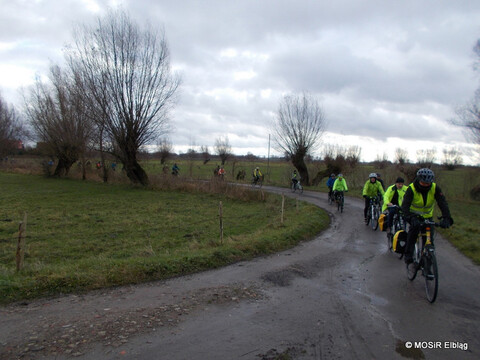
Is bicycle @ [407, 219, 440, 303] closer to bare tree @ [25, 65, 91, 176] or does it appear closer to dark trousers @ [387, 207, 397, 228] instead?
dark trousers @ [387, 207, 397, 228]

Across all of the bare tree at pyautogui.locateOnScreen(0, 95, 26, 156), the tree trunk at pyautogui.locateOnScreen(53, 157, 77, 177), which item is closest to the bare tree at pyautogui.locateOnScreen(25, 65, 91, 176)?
the tree trunk at pyautogui.locateOnScreen(53, 157, 77, 177)

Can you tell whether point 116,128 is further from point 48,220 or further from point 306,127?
point 306,127

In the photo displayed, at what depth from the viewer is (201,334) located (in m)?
3.66

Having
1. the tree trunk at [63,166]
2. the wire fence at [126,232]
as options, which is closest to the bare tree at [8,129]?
the tree trunk at [63,166]

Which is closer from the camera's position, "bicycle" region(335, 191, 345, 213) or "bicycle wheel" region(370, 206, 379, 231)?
"bicycle wheel" region(370, 206, 379, 231)

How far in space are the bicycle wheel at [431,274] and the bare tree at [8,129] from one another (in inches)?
2253

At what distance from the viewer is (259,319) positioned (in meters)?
4.11

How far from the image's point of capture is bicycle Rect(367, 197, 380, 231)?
11.2 meters

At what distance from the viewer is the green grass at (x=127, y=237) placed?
5.42m

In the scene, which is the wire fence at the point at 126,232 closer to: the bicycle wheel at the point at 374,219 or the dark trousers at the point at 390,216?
the bicycle wheel at the point at 374,219

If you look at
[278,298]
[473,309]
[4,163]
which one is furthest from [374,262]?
[4,163]

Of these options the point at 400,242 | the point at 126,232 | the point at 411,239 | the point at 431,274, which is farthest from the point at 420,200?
the point at 126,232

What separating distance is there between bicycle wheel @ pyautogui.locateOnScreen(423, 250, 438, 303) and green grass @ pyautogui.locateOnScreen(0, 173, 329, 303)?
3.54 meters

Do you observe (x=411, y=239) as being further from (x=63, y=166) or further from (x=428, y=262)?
(x=63, y=166)
